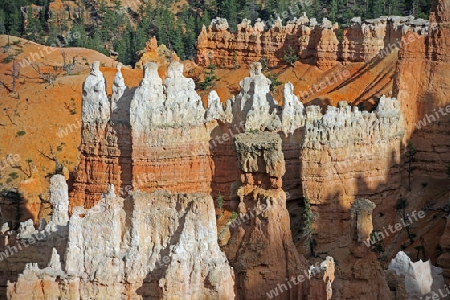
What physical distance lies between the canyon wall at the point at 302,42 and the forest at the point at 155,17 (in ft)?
31.9

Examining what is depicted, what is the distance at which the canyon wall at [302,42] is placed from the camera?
7694 cm

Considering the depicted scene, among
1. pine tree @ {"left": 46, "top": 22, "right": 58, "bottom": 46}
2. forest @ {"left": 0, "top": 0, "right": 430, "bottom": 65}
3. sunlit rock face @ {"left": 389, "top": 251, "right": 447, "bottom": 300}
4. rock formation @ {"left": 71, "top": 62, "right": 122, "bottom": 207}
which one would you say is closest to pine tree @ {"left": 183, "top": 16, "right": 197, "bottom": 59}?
forest @ {"left": 0, "top": 0, "right": 430, "bottom": 65}

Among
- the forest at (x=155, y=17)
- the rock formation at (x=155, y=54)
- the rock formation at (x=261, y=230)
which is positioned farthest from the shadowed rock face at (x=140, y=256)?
the forest at (x=155, y=17)

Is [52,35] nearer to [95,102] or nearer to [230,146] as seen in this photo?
[95,102]

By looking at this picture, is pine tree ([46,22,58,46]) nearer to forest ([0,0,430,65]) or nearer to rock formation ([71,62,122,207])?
forest ([0,0,430,65])

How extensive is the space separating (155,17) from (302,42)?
36.9 m

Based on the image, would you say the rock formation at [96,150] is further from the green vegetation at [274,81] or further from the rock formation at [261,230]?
the green vegetation at [274,81]

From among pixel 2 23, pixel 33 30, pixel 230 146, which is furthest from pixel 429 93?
pixel 2 23

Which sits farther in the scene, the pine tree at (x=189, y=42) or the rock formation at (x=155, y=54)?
the pine tree at (x=189, y=42)

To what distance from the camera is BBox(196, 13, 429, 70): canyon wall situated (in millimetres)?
76938

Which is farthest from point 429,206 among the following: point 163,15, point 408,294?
point 163,15

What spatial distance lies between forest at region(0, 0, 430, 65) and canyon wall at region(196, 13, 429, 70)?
31.9 feet

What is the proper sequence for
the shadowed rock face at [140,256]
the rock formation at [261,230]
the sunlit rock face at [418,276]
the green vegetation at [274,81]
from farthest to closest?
the green vegetation at [274,81] < the sunlit rock face at [418,276] < the rock formation at [261,230] < the shadowed rock face at [140,256]

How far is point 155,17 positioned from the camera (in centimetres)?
11806
